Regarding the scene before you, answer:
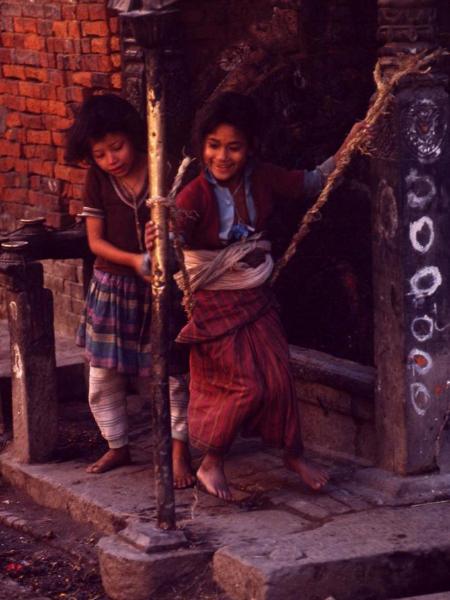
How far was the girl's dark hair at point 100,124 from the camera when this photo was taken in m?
6.54

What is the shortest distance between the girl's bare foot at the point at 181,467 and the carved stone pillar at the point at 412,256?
0.87 m

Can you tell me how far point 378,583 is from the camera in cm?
571

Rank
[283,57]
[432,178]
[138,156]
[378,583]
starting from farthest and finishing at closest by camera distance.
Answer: [283,57] < [138,156] < [432,178] < [378,583]

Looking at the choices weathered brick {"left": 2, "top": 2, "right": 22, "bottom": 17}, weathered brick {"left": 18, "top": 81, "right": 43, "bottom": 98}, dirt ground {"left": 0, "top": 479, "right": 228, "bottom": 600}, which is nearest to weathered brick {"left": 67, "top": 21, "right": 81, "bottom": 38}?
weathered brick {"left": 18, "top": 81, "right": 43, "bottom": 98}

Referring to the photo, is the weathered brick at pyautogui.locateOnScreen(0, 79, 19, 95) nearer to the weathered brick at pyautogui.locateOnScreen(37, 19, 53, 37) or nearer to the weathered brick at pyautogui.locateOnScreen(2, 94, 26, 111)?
the weathered brick at pyautogui.locateOnScreen(2, 94, 26, 111)

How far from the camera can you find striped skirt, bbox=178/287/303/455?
638cm

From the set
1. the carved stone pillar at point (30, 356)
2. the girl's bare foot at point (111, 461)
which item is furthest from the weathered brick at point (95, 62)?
the girl's bare foot at point (111, 461)

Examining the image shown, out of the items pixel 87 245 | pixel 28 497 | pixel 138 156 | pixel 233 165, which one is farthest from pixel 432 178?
pixel 28 497

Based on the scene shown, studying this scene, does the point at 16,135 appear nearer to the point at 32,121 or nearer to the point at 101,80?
the point at 32,121

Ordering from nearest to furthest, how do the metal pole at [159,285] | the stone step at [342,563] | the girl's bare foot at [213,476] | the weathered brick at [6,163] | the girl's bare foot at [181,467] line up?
the stone step at [342,563], the metal pole at [159,285], the girl's bare foot at [213,476], the girl's bare foot at [181,467], the weathered brick at [6,163]

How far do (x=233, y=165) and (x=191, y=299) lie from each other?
0.59 meters

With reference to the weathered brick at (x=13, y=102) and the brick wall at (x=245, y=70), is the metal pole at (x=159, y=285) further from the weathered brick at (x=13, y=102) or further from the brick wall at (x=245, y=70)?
the weathered brick at (x=13, y=102)

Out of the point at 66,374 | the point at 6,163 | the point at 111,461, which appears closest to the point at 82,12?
the point at 6,163

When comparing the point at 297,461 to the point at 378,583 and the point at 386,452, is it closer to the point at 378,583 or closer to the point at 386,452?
the point at 386,452
